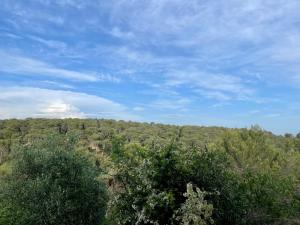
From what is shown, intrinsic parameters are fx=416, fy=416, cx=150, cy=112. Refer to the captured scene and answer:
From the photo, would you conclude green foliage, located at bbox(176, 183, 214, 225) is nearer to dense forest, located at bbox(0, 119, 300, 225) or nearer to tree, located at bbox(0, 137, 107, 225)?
dense forest, located at bbox(0, 119, 300, 225)

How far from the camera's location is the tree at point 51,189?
16.7 metres

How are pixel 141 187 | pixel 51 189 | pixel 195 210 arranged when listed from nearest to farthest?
pixel 195 210 < pixel 141 187 < pixel 51 189

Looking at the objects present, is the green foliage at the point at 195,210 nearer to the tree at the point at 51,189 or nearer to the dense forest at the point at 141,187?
the dense forest at the point at 141,187

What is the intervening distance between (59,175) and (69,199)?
110 centimetres

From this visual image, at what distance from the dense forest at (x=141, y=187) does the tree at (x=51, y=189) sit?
40mm

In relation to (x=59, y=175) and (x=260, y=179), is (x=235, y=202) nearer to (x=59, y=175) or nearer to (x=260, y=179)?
(x=260, y=179)

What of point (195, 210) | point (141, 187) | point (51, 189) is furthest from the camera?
point (51, 189)

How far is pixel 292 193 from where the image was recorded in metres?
14.4

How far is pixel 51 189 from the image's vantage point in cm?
1686

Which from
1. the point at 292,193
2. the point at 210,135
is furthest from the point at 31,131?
the point at 292,193

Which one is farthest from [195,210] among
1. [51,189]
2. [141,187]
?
[51,189]

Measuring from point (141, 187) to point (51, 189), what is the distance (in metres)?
6.81

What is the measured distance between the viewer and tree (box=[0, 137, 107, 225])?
54.7ft

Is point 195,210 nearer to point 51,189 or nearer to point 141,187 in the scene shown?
point 141,187
